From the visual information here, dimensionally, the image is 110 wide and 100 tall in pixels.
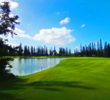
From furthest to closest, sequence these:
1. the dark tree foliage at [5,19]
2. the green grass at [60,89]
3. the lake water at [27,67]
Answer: the lake water at [27,67]
the dark tree foliage at [5,19]
the green grass at [60,89]

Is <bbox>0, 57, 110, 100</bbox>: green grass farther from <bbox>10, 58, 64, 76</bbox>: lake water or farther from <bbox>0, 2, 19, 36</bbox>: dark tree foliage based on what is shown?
<bbox>10, 58, 64, 76</bbox>: lake water

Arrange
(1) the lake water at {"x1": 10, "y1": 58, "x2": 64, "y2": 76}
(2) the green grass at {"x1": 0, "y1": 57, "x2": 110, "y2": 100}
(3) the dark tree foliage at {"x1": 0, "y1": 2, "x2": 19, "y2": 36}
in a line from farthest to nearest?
1. (1) the lake water at {"x1": 10, "y1": 58, "x2": 64, "y2": 76}
2. (3) the dark tree foliage at {"x1": 0, "y1": 2, "x2": 19, "y2": 36}
3. (2) the green grass at {"x1": 0, "y1": 57, "x2": 110, "y2": 100}

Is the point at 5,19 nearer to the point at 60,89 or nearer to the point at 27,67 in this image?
the point at 60,89

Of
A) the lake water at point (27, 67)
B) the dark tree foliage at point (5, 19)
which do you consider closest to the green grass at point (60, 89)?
the dark tree foliage at point (5, 19)

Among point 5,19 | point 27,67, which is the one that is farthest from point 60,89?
point 27,67

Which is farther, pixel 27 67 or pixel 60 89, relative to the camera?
pixel 27 67

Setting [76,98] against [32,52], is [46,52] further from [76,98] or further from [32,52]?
[76,98]

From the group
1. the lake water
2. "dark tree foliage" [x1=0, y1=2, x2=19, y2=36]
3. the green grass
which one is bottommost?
the lake water

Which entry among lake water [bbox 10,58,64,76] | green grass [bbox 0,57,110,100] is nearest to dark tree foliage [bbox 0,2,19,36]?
green grass [bbox 0,57,110,100]

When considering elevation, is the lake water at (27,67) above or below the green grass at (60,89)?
below

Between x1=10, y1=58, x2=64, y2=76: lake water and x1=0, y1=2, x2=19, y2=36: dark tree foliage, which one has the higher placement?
x1=0, y1=2, x2=19, y2=36: dark tree foliage

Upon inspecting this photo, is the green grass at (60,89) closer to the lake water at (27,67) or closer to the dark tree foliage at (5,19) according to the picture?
the dark tree foliage at (5,19)

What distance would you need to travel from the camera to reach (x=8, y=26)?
1172 cm

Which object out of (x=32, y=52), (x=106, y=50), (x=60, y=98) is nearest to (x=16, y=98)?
(x=60, y=98)
